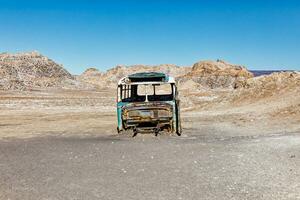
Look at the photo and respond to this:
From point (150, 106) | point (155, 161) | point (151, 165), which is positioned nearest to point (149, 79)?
point (150, 106)

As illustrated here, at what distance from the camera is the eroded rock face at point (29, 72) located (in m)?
92.9

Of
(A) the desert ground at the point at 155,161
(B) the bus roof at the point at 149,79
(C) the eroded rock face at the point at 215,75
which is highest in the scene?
(C) the eroded rock face at the point at 215,75

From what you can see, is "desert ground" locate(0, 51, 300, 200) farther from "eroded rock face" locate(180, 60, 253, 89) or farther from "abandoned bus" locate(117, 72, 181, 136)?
"eroded rock face" locate(180, 60, 253, 89)

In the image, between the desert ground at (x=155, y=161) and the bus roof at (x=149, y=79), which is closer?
the desert ground at (x=155, y=161)

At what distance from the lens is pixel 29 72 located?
368 ft

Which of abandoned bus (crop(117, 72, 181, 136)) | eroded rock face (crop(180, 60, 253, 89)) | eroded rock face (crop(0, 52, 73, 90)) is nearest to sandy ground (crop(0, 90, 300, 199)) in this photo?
abandoned bus (crop(117, 72, 181, 136))

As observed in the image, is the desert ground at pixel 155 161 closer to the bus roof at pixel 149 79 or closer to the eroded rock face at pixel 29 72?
the bus roof at pixel 149 79

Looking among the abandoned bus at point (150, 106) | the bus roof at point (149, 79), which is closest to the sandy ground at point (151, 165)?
the abandoned bus at point (150, 106)

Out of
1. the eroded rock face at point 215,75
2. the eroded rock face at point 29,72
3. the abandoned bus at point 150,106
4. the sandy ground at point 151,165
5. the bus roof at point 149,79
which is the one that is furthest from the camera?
the eroded rock face at point 215,75

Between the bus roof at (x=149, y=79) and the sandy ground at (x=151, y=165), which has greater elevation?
the bus roof at (x=149, y=79)

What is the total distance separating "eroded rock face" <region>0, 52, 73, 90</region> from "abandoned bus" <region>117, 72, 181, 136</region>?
68470 mm

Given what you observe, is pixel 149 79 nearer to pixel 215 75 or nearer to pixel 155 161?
pixel 155 161

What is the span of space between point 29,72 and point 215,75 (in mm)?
65425

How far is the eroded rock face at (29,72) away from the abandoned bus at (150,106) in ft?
225
